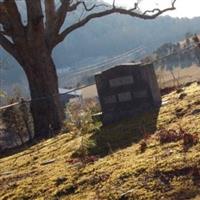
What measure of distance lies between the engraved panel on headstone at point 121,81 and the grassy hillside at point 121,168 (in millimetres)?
1346

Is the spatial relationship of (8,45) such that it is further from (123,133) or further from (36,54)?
(123,133)

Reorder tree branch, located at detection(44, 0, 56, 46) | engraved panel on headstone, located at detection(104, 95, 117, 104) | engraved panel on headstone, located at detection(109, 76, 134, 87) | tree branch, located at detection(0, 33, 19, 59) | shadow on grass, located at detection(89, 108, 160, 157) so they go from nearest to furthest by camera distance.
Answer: shadow on grass, located at detection(89, 108, 160, 157), engraved panel on headstone, located at detection(109, 76, 134, 87), engraved panel on headstone, located at detection(104, 95, 117, 104), tree branch, located at detection(0, 33, 19, 59), tree branch, located at detection(44, 0, 56, 46)

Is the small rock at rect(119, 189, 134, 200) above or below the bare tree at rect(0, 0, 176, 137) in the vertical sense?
below

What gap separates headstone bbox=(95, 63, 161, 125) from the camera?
11.4 metres

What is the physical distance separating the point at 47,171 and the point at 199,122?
2228 mm

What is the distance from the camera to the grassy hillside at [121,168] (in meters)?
5.52

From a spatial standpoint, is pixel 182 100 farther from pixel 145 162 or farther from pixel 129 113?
pixel 145 162

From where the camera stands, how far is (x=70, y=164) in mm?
7777

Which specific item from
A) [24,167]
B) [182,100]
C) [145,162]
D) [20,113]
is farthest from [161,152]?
[20,113]

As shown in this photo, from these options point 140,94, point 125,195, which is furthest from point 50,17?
point 125,195

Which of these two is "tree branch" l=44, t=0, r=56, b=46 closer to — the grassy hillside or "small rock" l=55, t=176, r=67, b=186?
the grassy hillside

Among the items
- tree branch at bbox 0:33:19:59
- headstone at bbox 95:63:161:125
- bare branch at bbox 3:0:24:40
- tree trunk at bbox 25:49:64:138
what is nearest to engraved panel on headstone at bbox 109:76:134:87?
headstone at bbox 95:63:161:125

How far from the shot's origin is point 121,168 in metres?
6.48

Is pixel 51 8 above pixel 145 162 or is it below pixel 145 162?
above
